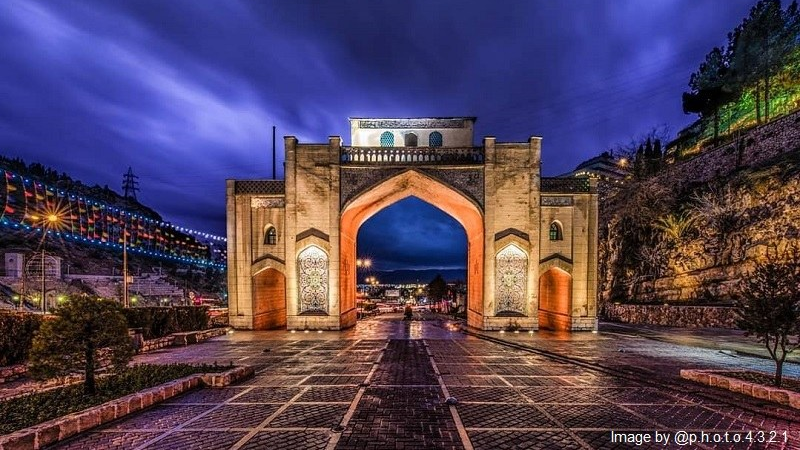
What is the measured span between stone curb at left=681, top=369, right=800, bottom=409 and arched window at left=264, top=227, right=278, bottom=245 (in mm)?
17258

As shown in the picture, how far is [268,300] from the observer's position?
20344mm

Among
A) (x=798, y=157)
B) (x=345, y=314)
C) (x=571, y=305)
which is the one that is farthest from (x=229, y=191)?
(x=798, y=157)

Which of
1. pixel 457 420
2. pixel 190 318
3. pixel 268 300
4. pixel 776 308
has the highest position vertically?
pixel 776 308

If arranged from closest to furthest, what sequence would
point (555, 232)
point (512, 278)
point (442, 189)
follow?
point (512, 278), point (555, 232), point (442, 189)

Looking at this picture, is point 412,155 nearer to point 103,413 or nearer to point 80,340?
point 80,340

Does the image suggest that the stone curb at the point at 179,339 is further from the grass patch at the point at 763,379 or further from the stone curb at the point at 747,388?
the grass patch at the point at 763,379

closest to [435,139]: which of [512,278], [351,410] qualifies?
[512,278]

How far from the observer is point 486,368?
35.4 feet

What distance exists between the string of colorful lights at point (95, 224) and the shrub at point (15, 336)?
90.0 ft

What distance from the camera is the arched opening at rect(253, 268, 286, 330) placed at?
19.2 m

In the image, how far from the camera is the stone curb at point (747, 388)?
23.1 feet

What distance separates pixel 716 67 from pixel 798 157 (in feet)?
71.6

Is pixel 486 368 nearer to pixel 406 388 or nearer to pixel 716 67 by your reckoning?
pixel 406 388

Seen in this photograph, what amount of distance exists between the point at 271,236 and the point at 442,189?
373 inches
